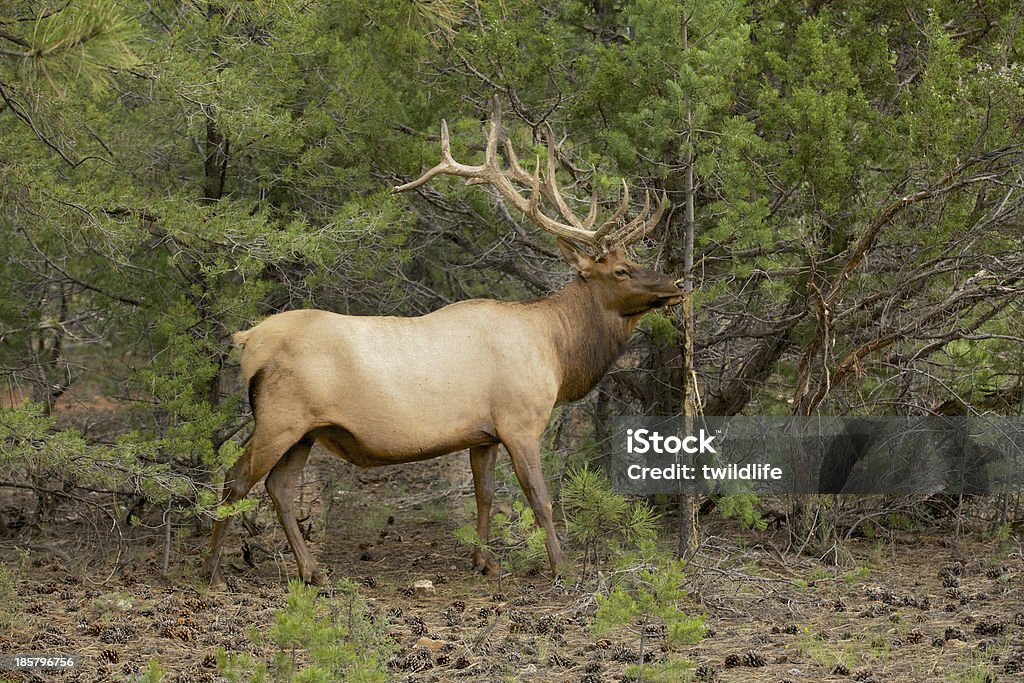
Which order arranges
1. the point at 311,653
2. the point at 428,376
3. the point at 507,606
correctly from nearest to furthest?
1. the point at 311,653
2. the point at 507,606
3. the point at 428,376

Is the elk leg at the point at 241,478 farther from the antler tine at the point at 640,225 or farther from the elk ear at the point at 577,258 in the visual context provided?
the antler tine at the point at 640,225

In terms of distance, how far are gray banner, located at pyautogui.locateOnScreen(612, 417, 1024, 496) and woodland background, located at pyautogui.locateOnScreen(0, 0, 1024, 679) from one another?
223 mm

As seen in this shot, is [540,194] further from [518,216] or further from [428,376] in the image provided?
[428,376]

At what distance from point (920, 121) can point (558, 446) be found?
3987 mm

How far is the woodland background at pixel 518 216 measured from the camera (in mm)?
7137

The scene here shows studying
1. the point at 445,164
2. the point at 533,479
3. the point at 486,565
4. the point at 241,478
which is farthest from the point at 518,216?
the point at 241,478

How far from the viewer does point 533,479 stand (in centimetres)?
756

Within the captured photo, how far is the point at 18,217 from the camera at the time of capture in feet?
22.5

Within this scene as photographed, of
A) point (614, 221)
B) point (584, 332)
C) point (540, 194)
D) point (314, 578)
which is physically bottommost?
point (314, 578)

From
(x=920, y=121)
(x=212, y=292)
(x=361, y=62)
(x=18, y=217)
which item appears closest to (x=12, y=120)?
(x=18, y=217)

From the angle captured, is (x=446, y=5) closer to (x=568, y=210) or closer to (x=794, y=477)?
(x=568, y=210)

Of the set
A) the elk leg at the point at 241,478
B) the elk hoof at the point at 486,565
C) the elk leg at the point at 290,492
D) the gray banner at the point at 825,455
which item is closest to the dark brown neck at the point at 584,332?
the gray banner at the point at 825,455

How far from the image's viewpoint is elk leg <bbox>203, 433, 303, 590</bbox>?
23.9 ft

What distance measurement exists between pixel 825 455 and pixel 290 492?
12.5ft
